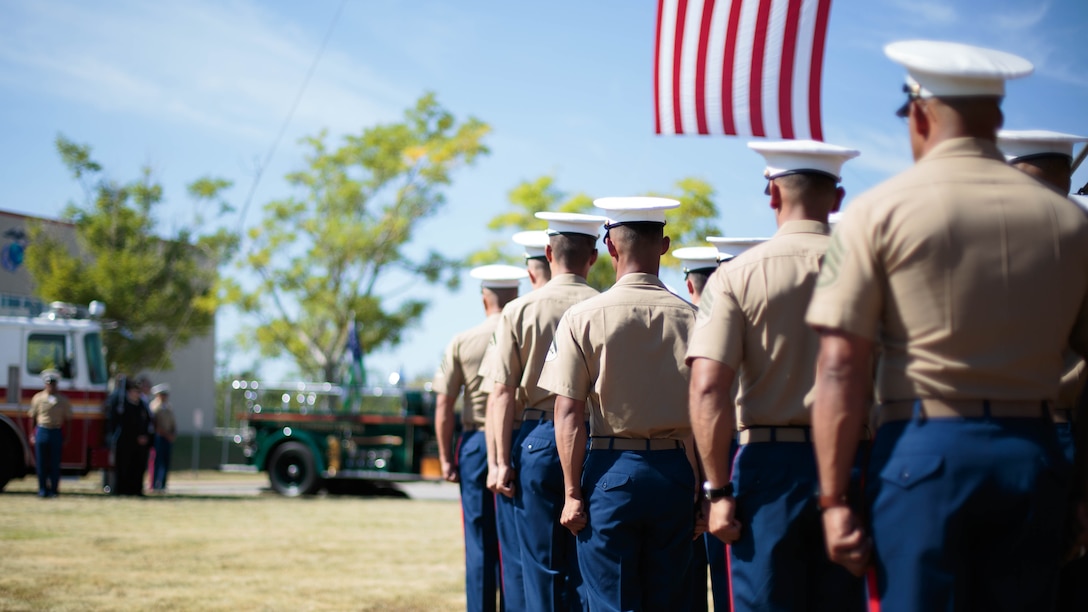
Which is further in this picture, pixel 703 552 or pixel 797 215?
pixel 703 552

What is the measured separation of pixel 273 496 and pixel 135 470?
2.24 metres

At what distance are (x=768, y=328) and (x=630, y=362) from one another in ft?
3.57

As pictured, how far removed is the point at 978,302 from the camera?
2623 mm

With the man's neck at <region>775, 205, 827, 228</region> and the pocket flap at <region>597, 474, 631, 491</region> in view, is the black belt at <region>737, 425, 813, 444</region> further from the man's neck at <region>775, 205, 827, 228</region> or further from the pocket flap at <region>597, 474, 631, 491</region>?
the pocket flap at <region>597, 474, 631, 491</region>

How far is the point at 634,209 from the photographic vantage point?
15.1 ft

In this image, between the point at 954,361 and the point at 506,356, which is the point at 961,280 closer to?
the point at 954,361

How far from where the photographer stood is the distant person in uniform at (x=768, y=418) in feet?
11.0

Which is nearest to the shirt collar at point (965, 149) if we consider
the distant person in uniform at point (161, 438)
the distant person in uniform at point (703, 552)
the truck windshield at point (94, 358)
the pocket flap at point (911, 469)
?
the pocket flap at point (911, 469)

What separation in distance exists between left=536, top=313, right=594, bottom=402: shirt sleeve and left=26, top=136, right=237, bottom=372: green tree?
89.4ft

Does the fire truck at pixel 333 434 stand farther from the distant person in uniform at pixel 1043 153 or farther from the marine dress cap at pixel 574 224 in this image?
the distant person in uniform at pixel 1043 153

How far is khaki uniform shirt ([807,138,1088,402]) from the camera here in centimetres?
262

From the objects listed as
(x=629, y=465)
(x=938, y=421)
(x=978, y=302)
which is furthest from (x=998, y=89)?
(x=629, y=465)

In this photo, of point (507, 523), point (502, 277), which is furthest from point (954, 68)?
point (502, 277)

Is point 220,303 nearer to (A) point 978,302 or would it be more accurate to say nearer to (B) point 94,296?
(B) point 94,296
